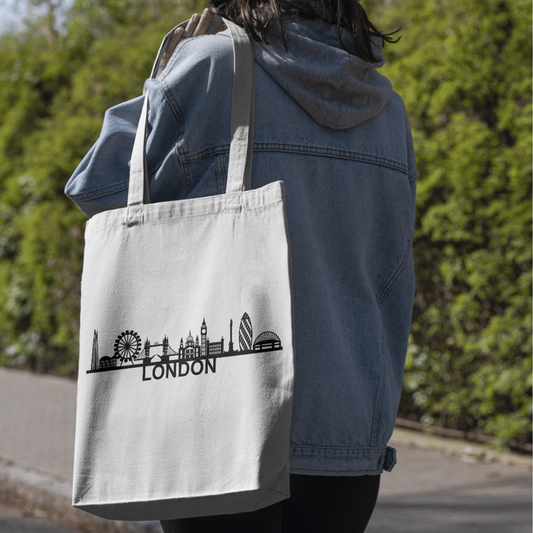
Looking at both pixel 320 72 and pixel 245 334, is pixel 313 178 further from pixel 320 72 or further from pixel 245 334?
pixel 245 334

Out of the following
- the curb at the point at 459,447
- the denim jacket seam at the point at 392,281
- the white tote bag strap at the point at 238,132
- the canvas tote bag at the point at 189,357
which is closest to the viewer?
the canvas tote bag at the point at 189,357

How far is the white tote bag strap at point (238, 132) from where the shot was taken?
48.2 inches

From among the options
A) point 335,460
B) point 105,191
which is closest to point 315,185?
point 105,191

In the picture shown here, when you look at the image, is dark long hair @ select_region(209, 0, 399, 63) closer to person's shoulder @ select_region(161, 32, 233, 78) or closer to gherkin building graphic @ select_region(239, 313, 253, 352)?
person's shoulder @ select_region(161, 32, 233, 78)

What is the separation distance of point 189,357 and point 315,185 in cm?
41

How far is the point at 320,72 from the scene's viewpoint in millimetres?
1305

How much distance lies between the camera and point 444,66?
5.03 m

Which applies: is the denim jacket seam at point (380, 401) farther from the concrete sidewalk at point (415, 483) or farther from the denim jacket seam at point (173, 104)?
the concrete sidewalk at point (415, 483)

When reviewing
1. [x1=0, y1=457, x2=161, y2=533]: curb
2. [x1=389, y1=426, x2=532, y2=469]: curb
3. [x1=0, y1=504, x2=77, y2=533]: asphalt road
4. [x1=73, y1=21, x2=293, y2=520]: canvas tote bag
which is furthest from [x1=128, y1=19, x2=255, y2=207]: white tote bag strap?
[x1=389, y1=426, x2=532, y2=469]: curb

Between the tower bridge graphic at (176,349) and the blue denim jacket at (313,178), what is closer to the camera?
the tower bridge graphic at (176,349)

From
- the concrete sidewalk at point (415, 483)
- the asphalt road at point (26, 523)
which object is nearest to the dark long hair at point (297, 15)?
the concrete sidewalk at point (415, 483)

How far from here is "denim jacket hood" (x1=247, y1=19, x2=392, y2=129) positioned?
1.29 metres

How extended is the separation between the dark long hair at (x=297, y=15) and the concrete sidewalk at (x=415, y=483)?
2.97 metres

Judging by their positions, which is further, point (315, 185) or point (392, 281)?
point (392, 281)
